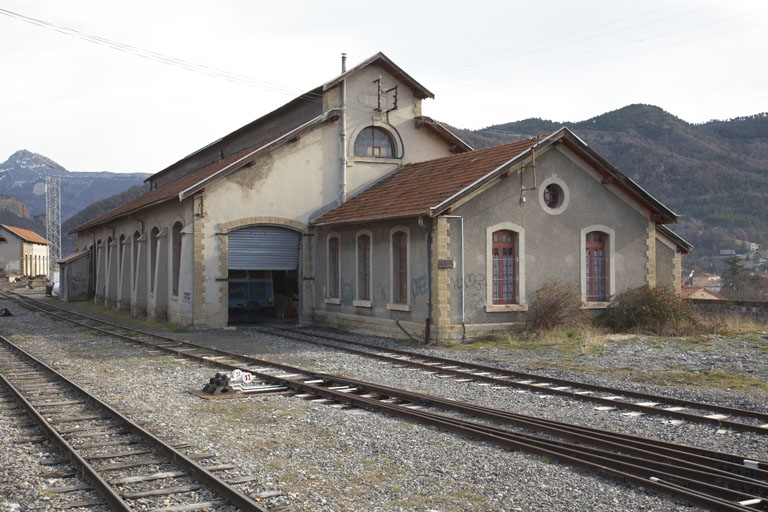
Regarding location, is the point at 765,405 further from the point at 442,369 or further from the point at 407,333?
the point at 407,333

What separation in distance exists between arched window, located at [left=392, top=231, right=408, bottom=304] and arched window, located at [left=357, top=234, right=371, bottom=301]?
1.49m

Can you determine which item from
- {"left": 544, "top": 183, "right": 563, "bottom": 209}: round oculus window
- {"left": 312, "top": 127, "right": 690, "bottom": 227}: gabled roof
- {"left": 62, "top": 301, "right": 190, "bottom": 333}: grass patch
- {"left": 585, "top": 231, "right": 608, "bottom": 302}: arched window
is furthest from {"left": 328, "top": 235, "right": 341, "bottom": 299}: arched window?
{"left": 585, "top": 231, "right": 608, "bottom": 302}: arched window

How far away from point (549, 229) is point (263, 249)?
9324 millimetres

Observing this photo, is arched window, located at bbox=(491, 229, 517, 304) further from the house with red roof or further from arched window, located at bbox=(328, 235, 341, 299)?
arched window, located at bbox=(328, 235, 341, 299)

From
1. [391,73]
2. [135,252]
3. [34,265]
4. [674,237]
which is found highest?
[391,73]

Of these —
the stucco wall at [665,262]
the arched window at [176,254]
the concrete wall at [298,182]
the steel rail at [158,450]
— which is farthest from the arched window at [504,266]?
the arched window at [176,254]

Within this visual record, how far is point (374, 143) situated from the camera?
24953 millimetres

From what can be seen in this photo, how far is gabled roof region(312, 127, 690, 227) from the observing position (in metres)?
18.4

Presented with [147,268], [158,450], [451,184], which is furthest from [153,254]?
[158,450]

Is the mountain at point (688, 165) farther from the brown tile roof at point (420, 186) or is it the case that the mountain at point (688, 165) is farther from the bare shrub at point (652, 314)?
the bare shrub at point (652, 314)

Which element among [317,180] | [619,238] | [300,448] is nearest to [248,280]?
[317,180]

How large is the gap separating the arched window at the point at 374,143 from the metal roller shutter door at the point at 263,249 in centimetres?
371

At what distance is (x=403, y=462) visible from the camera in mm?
7293

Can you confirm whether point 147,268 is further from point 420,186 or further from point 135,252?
point 420,186
